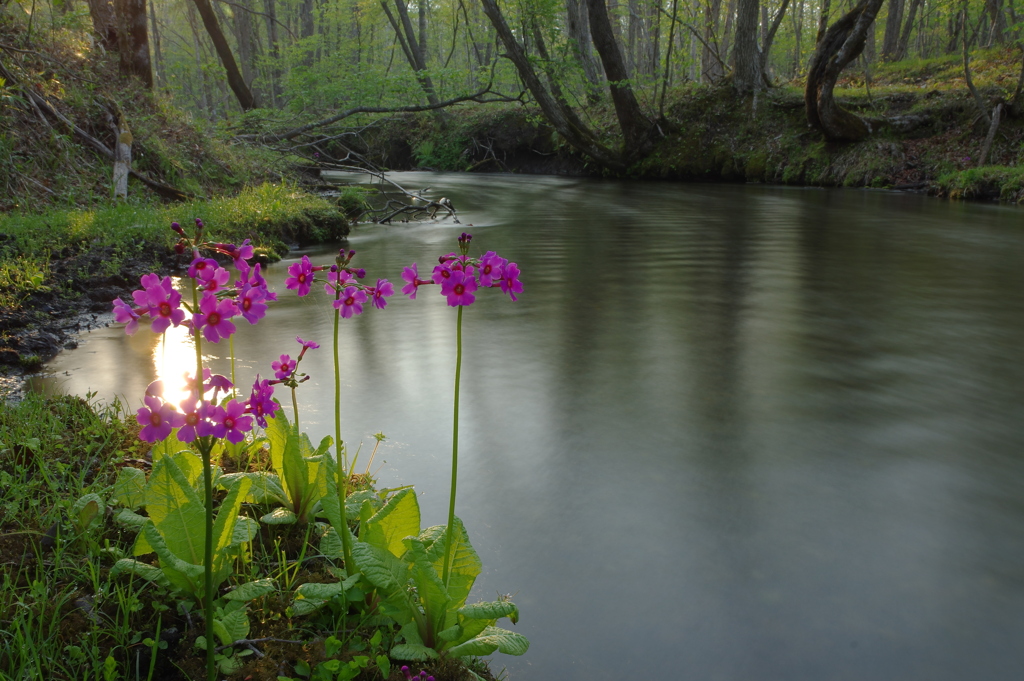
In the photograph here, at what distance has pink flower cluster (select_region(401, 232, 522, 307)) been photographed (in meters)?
1.64

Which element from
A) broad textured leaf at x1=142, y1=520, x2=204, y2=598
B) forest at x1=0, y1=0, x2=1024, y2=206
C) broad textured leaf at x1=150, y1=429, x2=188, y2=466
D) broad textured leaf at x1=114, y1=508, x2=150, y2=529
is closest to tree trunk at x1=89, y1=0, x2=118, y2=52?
forest at x1=0, y1=0, x2=1024, y2=206

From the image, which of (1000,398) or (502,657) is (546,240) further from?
(502,657)

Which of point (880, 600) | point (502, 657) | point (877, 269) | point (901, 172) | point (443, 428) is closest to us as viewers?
point (502, 657)

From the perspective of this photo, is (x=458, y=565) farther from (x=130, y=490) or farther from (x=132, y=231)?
(x=132, y=231)

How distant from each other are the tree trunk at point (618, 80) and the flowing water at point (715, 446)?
1049cm

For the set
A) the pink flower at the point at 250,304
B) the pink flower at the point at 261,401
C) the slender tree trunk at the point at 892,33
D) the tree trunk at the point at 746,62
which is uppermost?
the slender tree trunk at the point at 892,33

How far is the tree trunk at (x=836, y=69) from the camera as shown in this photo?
545 inches

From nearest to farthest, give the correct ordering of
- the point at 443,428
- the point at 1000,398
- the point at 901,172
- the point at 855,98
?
the point at 443,428 → the point at 1000,398 → the point at 901,172 → the point at 855,98

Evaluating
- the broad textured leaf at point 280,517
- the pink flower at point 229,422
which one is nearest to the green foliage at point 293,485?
the broad textured leaf at point 280,517

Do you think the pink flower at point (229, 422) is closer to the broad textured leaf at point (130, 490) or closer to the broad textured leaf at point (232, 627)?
the broad textured leaf at point (232, 627)

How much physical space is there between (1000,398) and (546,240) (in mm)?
7052

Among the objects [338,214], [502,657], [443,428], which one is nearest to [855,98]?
[338,214]

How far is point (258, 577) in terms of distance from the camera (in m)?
2.08

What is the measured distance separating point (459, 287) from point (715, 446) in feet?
7.29
